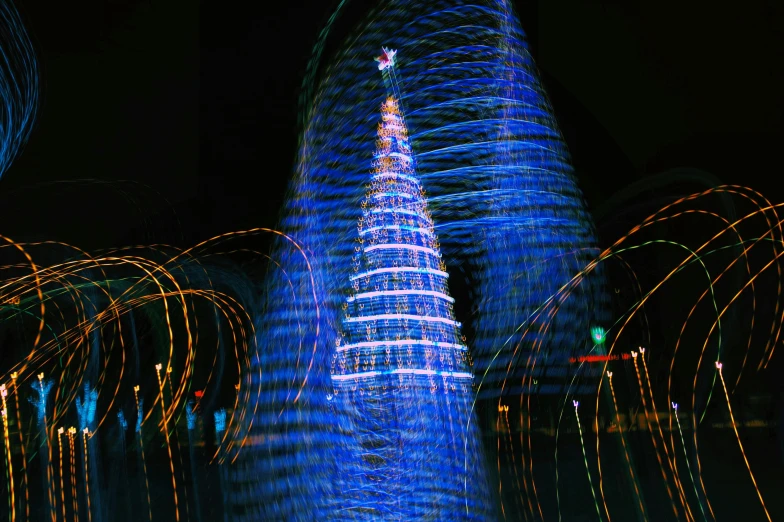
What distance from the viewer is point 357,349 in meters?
14.2

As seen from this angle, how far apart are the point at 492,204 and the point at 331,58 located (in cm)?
458

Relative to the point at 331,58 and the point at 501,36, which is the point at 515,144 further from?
the point at 331,58

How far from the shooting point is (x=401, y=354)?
1322cm

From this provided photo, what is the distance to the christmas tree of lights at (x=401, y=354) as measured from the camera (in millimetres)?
11734

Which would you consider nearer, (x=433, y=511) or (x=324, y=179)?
(x=433, y=511)

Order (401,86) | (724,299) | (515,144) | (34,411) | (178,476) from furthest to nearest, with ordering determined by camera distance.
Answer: (34,411), (178,476), (724,299), (515,144), (401,86)

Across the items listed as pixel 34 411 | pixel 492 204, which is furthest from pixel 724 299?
pixel 34 411

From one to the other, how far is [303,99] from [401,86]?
2026 millimetres

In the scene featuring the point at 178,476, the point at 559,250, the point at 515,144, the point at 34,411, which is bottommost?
the point at 178,476

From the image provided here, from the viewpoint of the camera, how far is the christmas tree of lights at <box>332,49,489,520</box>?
11.7 m

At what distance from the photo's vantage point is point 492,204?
1505 centimetres

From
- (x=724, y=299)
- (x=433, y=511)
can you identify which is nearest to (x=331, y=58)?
(x=433, y=511)

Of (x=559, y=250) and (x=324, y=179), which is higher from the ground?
(x=324, y=179)

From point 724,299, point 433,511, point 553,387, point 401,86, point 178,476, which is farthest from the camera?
point 553,387
